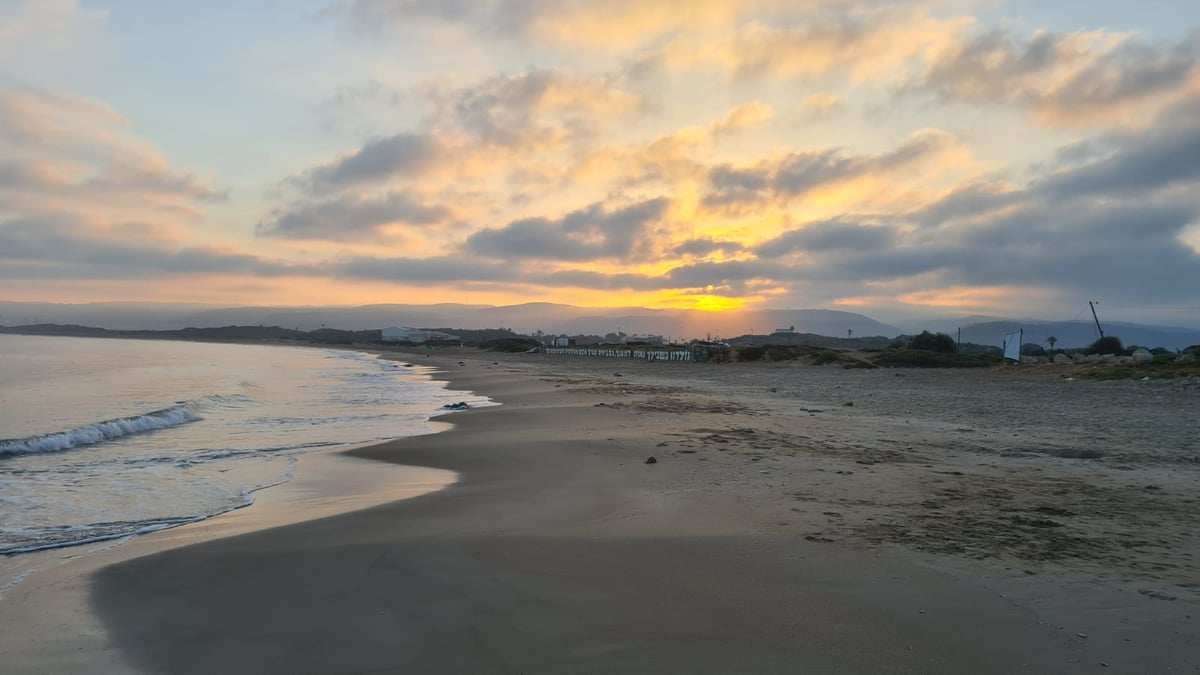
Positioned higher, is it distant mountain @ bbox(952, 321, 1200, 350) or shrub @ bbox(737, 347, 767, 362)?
distant mountain @ bbox(952, 321, 1200, 350)

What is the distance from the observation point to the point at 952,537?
5375mm

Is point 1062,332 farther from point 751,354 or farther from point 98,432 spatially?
point 98,432

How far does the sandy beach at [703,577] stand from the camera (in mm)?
3504

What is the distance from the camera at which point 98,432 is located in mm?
13422

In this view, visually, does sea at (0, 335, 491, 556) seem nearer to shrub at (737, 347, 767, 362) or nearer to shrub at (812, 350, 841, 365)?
shrub at (812, 350, 841, 365)

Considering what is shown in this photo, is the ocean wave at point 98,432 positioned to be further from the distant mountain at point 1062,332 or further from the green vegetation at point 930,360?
the distant mountain at point 1062,332

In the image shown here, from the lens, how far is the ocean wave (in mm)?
11773

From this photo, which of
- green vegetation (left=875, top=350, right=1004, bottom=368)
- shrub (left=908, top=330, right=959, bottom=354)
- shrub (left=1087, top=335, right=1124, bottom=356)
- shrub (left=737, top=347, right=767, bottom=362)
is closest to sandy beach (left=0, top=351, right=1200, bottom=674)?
green vegetation (left=875, top=350, right=1004, bottom=368)

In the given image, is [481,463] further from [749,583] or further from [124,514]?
[749,583]

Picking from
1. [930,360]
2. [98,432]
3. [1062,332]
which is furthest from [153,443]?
[1062,332]

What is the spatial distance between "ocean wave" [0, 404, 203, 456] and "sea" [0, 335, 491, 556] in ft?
0.09

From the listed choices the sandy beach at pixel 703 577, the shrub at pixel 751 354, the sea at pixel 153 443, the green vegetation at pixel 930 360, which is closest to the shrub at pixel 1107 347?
the green vegetation at pixel 930 360

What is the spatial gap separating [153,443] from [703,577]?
12.6 meters

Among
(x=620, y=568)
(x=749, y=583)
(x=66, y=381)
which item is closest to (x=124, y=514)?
(x=620, y=568)
